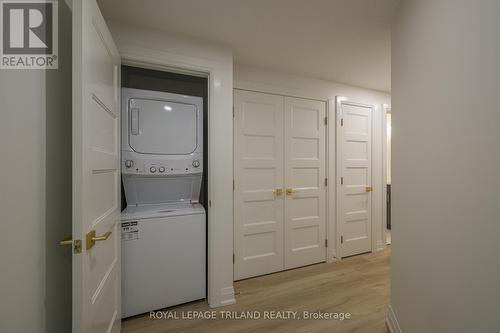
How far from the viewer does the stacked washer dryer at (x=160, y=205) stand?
172cm

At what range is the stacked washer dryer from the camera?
172 centimetres

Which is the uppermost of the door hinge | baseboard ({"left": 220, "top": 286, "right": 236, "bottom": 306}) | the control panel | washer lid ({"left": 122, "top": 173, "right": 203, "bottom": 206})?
the control panel

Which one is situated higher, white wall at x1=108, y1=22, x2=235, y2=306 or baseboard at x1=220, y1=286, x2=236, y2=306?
white wall at x1=108, y1=22, x2=235, y2=306

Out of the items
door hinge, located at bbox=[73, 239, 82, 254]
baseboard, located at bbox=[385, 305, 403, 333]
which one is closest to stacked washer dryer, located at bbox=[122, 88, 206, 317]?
door hinge, located at bbox=[73, 239, 82, 254]

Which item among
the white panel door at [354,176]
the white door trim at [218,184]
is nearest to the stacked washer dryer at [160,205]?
the white door trim at [218,184]

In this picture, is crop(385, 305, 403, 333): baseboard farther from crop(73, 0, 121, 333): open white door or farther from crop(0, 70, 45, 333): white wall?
crop(0, 70, 45, 333): white wall

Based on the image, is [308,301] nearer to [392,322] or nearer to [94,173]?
[392,322]

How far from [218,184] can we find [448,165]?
1522 millimetres

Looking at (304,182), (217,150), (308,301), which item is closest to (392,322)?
(308,301)

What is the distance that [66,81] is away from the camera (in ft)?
3.56

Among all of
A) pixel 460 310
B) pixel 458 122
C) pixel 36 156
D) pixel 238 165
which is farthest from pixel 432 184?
pixel 36 156

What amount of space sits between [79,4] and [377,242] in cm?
379

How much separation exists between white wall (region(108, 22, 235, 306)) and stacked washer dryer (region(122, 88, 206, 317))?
0.40 ft

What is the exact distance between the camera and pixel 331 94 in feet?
9.20
